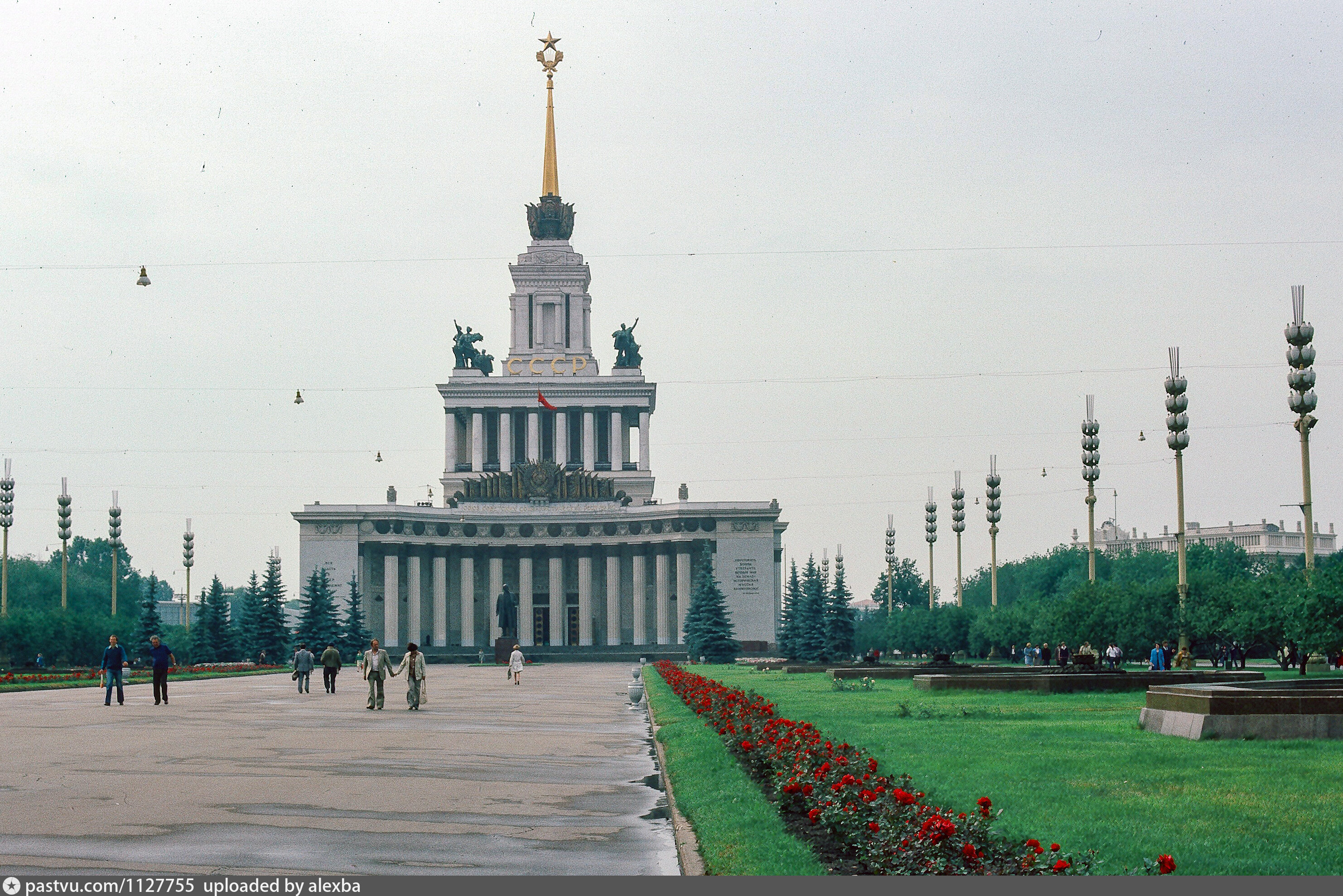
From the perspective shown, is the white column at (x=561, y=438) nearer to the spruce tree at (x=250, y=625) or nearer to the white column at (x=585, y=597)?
the white column at (x=585, y=597)

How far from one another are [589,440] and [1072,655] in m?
76.1

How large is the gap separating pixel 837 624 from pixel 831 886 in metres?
72.8

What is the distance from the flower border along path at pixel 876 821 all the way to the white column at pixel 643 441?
110971mm

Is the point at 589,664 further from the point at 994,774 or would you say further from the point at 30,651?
the point at 994,774

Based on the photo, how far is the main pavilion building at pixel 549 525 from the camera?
112 meters

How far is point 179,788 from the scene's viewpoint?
17281 millimetres

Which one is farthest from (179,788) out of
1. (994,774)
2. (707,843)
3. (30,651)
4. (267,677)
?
(30,651)

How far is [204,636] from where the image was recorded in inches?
3310

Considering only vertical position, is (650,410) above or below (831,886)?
above

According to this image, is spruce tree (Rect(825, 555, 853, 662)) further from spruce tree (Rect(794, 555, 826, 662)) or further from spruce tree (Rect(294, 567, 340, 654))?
spruce tree (Rect(294, 567, 340, 654))

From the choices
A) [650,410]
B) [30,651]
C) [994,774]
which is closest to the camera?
[994,774]

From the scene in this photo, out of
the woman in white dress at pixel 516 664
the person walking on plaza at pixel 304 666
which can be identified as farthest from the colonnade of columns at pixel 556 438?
the person walking on plaza at pixel 304 666

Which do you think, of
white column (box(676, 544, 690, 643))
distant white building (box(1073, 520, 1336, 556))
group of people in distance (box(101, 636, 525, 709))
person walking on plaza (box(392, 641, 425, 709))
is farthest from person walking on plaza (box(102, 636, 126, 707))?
distant white building (box(1073, 520, 1336, 556))

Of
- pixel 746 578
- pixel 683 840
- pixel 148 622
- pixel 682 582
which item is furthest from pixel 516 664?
pixel 682 582
